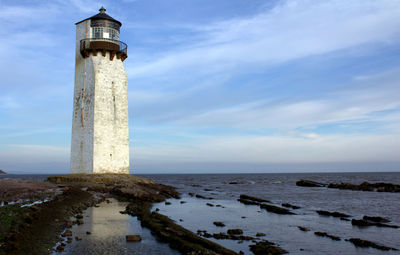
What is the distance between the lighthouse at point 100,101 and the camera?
30.6 metres

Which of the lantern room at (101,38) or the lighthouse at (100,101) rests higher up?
the lantern room at (101,38)

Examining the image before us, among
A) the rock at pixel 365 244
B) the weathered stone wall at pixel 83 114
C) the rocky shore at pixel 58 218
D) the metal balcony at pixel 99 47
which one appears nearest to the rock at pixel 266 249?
the rocky shore at pixel 58 218

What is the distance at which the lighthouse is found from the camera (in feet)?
100

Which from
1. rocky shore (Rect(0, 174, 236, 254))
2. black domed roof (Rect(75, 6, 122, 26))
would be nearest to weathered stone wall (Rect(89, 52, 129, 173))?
black domed roof (Rect(75, 6, 122, 26))

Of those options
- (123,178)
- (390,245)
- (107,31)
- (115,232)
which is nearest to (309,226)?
(390,245)

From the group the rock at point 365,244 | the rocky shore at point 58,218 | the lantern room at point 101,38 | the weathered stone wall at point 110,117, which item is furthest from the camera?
the lantern room at point 101,38

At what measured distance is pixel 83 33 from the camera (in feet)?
108

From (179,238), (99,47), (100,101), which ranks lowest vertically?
(179,238)

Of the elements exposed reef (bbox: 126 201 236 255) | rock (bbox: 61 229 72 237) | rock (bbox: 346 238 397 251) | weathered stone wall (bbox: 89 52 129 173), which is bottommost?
rock (bbox: 346 238 397 251)

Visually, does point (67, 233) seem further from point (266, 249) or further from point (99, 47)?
point (99, 47)

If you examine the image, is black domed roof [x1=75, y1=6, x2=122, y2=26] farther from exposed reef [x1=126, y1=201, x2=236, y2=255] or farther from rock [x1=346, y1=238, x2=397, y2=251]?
rock [x1=346, y1=238, x2=397, y2=251]

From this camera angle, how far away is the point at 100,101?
102ft

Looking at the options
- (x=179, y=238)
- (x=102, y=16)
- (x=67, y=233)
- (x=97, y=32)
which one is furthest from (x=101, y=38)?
(x=179, y=238)

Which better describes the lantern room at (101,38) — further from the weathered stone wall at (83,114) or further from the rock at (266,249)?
the rock at (266,249)
